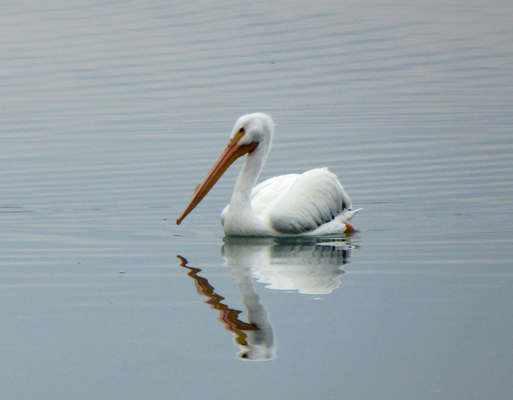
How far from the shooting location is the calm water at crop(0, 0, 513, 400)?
3551 millimetres

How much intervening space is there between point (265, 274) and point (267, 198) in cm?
147

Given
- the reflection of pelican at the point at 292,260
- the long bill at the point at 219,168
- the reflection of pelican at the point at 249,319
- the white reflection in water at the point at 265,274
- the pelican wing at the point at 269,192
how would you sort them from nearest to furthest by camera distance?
1. the reflection of pelican at the point at 249,319
2. the white reflection in water at the point at 265,274
3. the reflection of pelican at the point at 292,260
4. the long bill at the point at 219,168
5. the pelican wing at the point at 269,192

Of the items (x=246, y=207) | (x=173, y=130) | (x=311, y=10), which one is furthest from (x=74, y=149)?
(x=311, y=10)

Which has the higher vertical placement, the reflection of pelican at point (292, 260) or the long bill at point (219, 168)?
the long bill at point (219, 168)

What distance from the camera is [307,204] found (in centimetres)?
606

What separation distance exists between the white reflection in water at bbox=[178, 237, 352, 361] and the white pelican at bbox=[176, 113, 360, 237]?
0.11 m

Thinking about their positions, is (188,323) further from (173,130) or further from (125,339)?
(173,130)

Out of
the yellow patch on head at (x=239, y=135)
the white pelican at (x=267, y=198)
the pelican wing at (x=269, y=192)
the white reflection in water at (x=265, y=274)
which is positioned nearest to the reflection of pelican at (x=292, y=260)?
the white reflection in water at (x=265, y=274)

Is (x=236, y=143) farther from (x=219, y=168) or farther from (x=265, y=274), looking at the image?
(x=265, y=274)

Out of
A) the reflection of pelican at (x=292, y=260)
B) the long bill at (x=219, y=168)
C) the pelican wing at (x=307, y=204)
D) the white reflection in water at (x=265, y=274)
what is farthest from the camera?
the long bill at (x=219, y=168)

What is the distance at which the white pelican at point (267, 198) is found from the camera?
5949 millimetres

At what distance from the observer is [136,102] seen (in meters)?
12.1

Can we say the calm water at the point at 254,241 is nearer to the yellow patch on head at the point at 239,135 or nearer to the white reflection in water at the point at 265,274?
the white reflection in water at the point at 265,274

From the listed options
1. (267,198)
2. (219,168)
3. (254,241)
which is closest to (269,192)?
(267,198)
